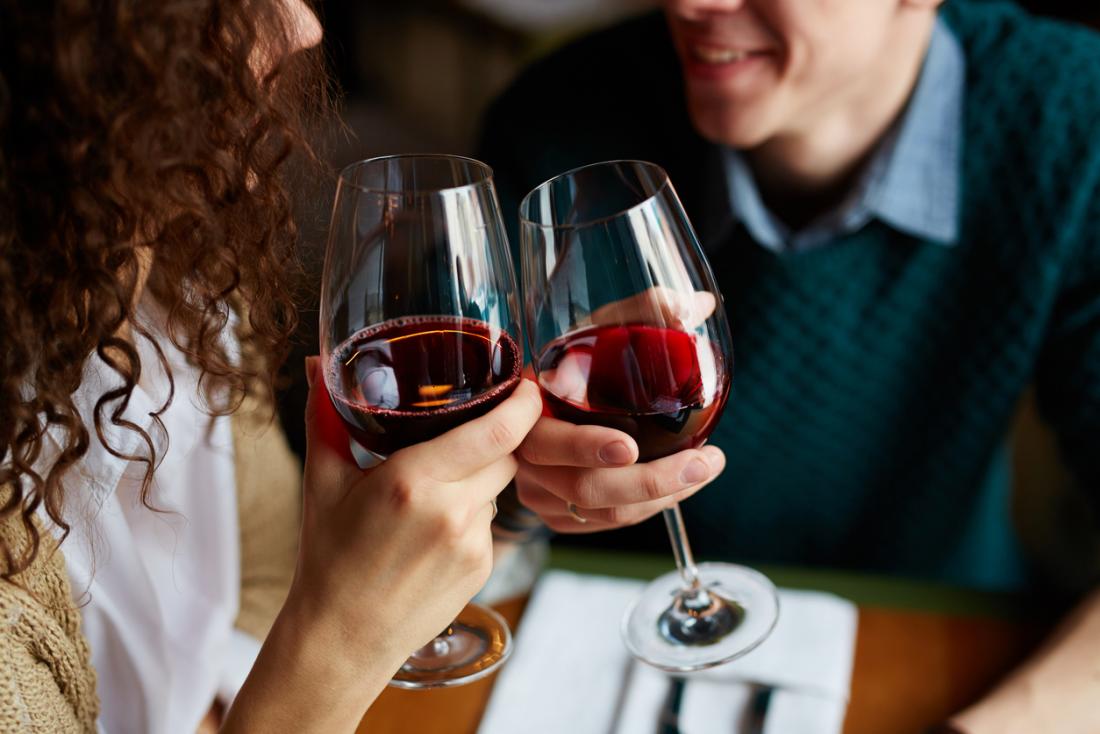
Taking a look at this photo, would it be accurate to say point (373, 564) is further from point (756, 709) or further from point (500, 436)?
point (756, 709)

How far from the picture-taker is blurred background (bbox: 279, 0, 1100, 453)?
389 cm

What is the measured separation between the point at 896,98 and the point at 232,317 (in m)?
1.05

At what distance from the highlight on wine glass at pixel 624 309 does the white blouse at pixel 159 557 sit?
40 centimetres

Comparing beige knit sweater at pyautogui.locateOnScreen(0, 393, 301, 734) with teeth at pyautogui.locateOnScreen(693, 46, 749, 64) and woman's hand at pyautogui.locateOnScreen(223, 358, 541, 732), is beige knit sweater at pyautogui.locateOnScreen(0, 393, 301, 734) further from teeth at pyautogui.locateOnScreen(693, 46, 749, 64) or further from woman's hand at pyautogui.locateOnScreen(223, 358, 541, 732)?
teeth at pyautogui.locateOnScreen(693, 46, 749, 64)

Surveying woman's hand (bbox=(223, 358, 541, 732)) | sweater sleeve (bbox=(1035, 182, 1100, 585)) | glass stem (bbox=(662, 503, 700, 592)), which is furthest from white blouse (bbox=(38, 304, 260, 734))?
sweater sleeve (bbox=(1035, 182, 1100, 585))

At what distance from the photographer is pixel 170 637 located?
3.87 ft

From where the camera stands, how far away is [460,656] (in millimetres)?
947

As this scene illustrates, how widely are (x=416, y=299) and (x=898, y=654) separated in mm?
682

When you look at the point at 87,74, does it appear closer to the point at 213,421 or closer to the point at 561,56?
the point at 213,421

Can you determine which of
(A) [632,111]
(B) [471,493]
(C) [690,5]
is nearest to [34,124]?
(B) [471,493]

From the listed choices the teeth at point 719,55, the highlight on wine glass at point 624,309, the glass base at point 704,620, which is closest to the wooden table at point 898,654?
the glass base at point 704,620

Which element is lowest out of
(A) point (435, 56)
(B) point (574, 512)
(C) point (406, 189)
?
(A) point (435, 56)

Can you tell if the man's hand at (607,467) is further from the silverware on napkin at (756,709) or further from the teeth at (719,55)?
the teeth at (719,55)

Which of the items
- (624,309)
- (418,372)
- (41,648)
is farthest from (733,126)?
(41,648)
